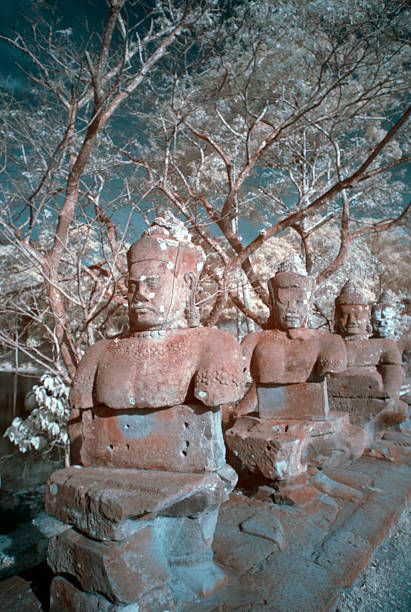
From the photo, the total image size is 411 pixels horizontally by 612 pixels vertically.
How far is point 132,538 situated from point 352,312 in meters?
3.49

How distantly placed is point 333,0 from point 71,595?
8245 millimetres

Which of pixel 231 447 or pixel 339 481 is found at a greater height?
pixel 231 447

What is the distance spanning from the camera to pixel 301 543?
2.49 metres

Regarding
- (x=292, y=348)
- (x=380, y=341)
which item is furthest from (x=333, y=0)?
(x=292, y=348)

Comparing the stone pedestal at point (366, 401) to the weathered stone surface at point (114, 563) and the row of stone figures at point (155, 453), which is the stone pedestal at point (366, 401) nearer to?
the row of stone figures at point (155, 453)

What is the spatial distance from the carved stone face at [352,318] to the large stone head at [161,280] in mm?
2722

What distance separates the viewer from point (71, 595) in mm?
1788

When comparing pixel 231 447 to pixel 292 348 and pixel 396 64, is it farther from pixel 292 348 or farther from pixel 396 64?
pixel 396 64

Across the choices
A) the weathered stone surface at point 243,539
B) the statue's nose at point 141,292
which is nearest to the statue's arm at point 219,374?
the statue's nose at point 141,292

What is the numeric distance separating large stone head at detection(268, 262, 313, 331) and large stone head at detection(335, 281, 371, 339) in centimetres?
144

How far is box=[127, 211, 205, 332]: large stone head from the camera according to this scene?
2.23m

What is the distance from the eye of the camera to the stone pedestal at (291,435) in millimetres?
2869

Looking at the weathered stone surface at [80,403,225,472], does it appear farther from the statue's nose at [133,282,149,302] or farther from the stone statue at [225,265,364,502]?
the stone statue at [225,265,364,502]

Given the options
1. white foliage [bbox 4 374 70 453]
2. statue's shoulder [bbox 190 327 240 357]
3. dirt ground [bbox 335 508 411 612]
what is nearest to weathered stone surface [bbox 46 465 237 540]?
statue's shoulder [bbox 190 327 240 357]
